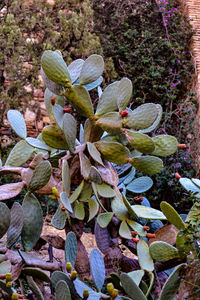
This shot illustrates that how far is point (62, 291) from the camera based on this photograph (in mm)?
1001

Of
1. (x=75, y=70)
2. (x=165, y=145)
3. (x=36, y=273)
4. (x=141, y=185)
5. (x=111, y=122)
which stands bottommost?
(x=141, y=185)

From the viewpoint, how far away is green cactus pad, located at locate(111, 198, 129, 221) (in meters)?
1.26

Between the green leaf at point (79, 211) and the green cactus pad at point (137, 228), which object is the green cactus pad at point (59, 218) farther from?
the green cactus pad at point (137, 228)

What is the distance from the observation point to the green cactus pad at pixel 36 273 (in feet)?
3.52

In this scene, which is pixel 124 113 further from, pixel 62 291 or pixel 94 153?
pixel 62 291

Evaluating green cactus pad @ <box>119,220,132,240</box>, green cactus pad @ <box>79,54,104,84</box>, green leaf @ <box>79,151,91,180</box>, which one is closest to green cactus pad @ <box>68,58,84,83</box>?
green cactus pad @ <box>79,54,104,84</box>

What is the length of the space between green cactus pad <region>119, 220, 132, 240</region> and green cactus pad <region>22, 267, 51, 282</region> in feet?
0.88

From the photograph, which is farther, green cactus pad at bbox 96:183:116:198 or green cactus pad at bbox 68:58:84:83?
green cactus pad at bbox 68:58:84:83

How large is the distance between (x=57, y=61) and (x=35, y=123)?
350 centimetres

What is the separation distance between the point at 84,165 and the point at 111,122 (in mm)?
175

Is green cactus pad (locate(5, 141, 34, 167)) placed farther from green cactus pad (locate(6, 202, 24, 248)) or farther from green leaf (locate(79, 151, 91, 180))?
green cactus pad (locate(6, 202, 24, 248))

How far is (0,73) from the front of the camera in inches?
183

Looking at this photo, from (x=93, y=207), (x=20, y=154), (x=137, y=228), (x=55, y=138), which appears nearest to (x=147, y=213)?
(x=137, y=228)

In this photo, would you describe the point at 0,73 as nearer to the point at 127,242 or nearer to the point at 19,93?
the point at 19,93
